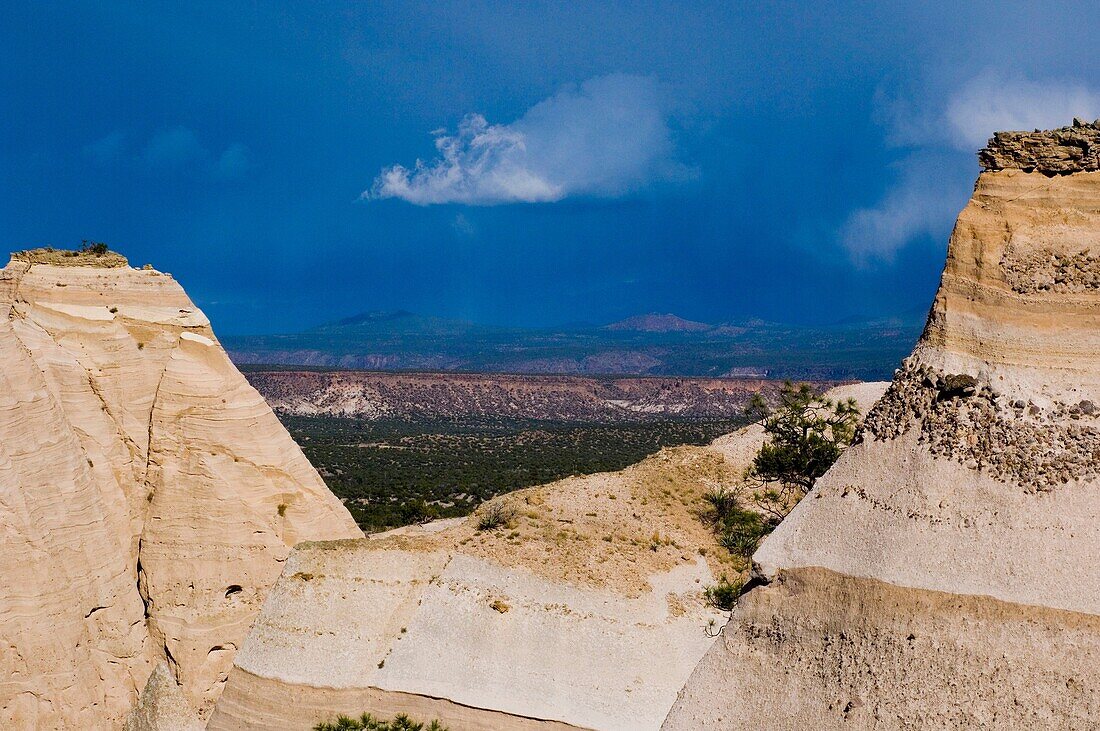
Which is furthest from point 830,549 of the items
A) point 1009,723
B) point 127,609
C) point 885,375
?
point 885,375

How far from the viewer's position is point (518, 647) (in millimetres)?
18281

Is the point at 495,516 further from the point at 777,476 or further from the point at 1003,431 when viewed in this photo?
the point at 1003,431

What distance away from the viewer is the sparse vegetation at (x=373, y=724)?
16094 mm

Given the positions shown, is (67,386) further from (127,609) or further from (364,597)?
(364,597)

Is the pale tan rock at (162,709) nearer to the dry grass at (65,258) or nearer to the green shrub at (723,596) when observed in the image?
the dry grass at (65,258)

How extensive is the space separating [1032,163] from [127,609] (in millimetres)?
18484

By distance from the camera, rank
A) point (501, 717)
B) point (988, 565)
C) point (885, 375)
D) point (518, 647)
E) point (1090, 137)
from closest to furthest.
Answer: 1. point (988, 565)
2. point (1090, 137)
3. point (501, 717)
4. point (518, 647)
5. point (885, 375)

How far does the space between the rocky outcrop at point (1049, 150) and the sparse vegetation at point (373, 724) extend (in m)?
14.2

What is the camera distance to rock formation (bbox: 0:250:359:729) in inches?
614

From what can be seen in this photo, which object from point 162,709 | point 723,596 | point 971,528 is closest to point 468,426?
point 723,596

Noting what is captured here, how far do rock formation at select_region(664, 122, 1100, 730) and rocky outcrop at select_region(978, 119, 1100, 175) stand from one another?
0.8 inches

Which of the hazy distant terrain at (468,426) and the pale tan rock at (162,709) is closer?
the pale tan rock at (162,709)

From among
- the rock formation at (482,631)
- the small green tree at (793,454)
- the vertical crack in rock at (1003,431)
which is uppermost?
A: the vertical crack in rock at (1003,431)

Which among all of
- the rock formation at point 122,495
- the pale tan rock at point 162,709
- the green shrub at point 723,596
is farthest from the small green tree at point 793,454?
the pale tan rock at point 162,709
